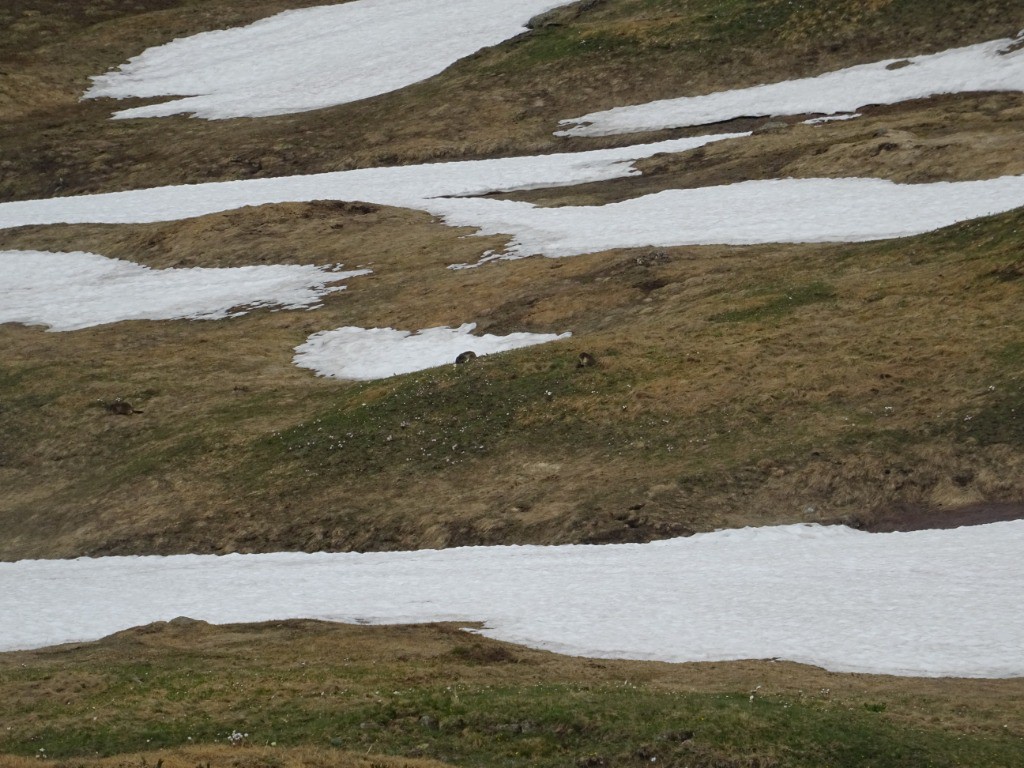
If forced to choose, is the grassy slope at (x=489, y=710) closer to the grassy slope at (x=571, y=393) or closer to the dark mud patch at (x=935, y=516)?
the dark mud patch at (x=935, y=516)

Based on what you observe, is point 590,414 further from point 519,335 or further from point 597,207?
point 597,207

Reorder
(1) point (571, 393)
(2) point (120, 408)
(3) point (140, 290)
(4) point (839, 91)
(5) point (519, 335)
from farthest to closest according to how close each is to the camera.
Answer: (4) point (839, 91) < (3) point (140, 290) < (2) point (120, 408) < (5) point (519, 335) < (1) point (571, 393)

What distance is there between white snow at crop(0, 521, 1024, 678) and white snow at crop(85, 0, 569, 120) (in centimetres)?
5554

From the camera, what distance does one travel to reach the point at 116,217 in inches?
2682

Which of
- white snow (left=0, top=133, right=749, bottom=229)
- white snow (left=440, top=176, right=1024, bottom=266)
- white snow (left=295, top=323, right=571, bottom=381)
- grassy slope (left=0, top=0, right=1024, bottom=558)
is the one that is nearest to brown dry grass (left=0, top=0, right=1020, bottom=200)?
white snow (left=0, top=133, right=749, bottom=229)

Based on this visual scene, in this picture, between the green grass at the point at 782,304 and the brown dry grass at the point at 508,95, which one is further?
the brown dry grass at the point at 508,95

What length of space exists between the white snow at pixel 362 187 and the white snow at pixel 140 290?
6327mm

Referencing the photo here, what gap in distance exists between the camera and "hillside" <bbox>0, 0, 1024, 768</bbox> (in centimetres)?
1942

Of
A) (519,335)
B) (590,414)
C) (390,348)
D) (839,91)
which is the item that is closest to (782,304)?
(590,414)

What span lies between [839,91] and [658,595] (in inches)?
1779

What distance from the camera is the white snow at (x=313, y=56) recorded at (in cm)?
8419

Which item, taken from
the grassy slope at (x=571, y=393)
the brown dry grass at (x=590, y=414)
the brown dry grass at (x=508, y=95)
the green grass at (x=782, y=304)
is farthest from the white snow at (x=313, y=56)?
the green grass at (x=782, y=304)

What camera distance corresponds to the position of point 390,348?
44.9m

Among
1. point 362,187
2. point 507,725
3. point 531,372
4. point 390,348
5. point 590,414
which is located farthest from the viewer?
point 362,187
